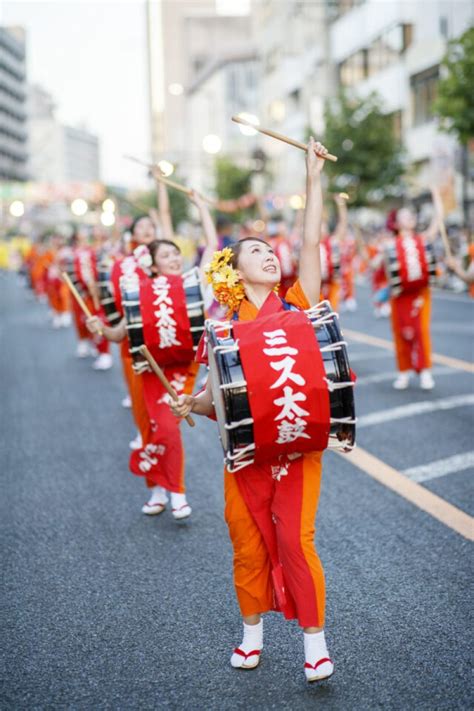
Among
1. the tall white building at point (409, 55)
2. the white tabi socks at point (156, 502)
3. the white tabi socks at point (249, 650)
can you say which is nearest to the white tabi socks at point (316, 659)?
the white tabi socks at point (249, 650)

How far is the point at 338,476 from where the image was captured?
6.55 meters

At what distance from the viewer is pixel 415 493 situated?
593 cm

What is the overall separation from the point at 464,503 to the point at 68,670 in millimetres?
2939

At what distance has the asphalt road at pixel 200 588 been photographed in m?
3.49

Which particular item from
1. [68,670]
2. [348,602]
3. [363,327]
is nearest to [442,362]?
[363,327]

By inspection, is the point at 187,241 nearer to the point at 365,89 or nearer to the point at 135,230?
the point at 365,89

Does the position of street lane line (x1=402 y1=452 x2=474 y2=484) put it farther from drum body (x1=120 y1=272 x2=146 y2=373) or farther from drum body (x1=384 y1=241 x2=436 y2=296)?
drum body (x1=384 y1=241 x2=436 y2=296)

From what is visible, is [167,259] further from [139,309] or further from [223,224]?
[223,224]

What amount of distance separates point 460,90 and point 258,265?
1757 cm

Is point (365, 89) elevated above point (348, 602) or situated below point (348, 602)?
above

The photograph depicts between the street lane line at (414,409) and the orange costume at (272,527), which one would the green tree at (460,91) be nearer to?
the street lane line at (414,409)

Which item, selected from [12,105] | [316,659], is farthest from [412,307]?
[12,105]

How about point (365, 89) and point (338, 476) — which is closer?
point (338, 476)

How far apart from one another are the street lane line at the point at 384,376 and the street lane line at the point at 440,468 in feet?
11.6
